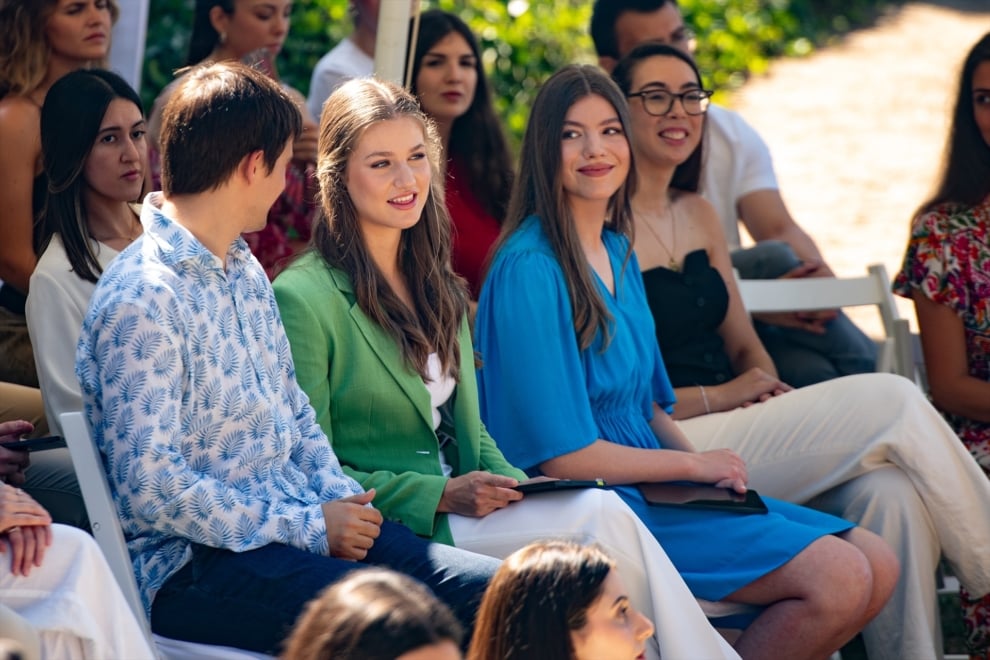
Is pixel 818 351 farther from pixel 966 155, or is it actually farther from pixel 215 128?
pixel 215 128

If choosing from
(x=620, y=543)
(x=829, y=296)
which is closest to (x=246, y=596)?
(x=620, y=543)

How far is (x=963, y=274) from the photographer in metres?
4.81

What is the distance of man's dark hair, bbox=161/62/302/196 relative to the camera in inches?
126

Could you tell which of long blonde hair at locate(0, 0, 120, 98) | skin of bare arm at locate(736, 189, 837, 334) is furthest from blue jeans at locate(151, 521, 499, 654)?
skin of bare arm at locate(736, 189, 837, 334)

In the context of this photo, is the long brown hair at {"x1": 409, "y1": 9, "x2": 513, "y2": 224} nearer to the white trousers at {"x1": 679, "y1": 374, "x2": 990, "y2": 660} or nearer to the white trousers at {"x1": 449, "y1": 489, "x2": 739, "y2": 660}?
the white trousers at {"x1": 679, "y1": 374, "x2": 990, "y2": 660}

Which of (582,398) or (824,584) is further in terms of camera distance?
(582,398)

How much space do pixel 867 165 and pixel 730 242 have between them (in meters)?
6.33

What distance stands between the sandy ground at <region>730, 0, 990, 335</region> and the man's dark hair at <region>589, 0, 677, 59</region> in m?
3.08

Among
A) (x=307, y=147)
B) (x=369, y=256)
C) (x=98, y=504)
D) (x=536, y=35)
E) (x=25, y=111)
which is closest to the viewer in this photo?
(x=98, y=504)

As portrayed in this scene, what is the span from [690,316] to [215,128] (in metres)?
→ 2.12

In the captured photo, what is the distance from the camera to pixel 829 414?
4488mm

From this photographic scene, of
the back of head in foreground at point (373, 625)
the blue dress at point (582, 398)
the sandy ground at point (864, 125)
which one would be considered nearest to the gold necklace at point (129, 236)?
the blue dress at point (582, 398)

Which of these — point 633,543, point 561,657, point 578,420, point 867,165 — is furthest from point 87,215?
point 867,165

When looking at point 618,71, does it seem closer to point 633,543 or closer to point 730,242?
point 730,242
